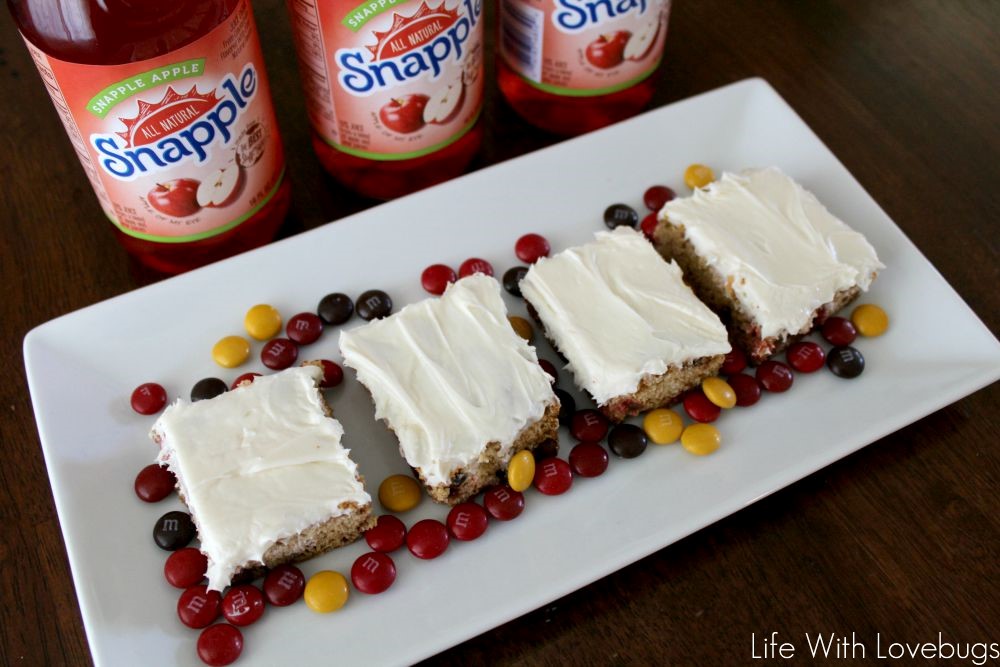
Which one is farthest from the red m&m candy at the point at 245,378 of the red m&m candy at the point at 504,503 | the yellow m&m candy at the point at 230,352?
the red m&m candy at the point at 504,503

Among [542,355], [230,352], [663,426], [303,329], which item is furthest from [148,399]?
[663,426]

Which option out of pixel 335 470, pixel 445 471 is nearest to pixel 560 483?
pixel 445 471

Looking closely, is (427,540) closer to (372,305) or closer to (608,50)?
(372,305)

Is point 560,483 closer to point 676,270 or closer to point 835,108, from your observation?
point 676,270

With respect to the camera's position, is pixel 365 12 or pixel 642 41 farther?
pixel 642 41

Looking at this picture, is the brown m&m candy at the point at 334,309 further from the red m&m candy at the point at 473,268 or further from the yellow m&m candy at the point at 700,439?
the yellow m&m candy at the point at 700,439

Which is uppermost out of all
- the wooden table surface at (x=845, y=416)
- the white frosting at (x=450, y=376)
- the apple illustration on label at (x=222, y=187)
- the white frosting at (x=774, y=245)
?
the apple illustration on label at (x=222, y=187)

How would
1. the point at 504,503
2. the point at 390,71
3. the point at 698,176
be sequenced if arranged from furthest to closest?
1. the point at 698,176
2. the point at 390,71
3. the point at 504,503
